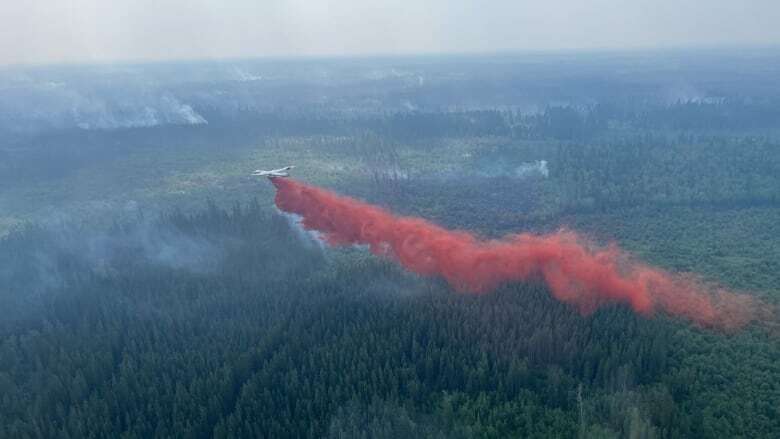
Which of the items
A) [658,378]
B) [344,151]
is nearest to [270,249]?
[658,378]

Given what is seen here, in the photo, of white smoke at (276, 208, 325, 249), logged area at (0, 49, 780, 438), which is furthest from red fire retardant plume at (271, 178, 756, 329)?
white smoke at (276, 208, 325, 249)

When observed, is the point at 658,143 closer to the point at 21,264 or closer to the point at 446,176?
the point at 446,176

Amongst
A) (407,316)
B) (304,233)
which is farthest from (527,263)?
(304,233)

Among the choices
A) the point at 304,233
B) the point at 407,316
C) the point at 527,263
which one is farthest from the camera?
the point at 304,233

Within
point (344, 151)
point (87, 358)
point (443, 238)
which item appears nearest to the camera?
point (87, 358)

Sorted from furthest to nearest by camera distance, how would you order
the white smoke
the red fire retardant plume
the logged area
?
1. the white smoke
2. the red fire retardant plume
3. the logged area

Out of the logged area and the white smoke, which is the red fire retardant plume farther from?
the white smoke

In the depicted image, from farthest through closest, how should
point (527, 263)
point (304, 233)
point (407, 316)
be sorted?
point (304, 233) → point (527, 263) → point (407, 316)

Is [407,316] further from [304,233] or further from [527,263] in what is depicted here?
[304,233]
